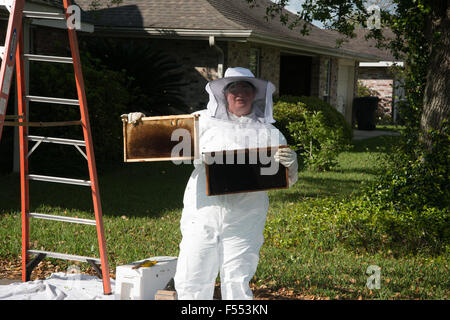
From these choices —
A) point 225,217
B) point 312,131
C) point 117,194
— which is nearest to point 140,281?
point 225,217

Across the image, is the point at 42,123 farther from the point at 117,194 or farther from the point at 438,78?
Result: the point at 117,194

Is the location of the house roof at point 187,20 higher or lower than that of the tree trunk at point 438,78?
higher

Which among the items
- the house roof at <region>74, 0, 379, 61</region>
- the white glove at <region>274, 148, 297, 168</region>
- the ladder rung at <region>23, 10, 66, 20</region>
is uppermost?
the house roof at <region>74, 0, 379, 61</region>

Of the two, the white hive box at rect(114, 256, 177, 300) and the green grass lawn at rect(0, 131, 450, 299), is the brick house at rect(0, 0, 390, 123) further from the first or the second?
the white hive box at rect(114, 256, 177, 300)

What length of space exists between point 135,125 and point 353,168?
10.0 meters

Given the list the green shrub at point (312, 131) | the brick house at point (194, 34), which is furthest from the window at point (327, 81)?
the green shrub at point (312, 131)

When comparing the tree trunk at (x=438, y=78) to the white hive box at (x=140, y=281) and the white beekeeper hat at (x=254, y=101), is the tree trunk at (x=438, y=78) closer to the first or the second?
the white beekeeper hat at (x=254, y=101)

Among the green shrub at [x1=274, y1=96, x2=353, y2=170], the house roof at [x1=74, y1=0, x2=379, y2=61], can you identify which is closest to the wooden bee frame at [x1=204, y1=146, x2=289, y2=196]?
the green shrub at [x1=274, y1=96, x2=353, y2=170]

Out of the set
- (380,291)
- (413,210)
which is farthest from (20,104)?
(413,210)

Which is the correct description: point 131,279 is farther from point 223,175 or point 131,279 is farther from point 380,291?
point 380,291

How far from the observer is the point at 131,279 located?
4.48m

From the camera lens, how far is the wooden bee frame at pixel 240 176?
3.93 metres

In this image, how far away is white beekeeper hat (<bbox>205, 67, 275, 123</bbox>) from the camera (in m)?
4.11

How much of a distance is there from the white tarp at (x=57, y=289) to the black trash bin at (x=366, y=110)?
20632 mm
